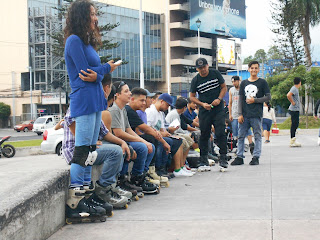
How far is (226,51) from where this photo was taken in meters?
88.6

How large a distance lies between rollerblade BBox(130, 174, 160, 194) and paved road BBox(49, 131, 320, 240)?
128 millimetres

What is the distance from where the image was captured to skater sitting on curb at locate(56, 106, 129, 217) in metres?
4.60

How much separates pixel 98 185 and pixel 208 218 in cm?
127

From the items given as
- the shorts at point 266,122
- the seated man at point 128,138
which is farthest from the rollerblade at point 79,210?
the shorts at point 266,122

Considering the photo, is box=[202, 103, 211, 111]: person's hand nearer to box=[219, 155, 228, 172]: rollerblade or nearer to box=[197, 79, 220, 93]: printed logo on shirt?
box=[197, 79, 220, 93]: printed logo on shirt

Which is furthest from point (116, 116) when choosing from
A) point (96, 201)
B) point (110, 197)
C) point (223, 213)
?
point (223, 213)

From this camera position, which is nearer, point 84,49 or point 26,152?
point 84,49

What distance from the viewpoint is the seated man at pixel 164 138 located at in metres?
7.88

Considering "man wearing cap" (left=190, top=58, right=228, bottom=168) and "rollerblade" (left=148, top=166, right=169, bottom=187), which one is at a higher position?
"man wearing cap" (left=190, top=58, right=228, bottom=168)

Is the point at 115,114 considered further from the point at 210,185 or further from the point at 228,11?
the point at 228,11

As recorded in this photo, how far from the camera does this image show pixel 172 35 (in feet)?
262

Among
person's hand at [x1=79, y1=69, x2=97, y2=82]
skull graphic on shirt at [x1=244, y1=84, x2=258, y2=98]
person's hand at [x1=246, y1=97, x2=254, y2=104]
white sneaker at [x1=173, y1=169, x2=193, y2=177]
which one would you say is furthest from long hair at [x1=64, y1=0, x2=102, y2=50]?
skull graphic on shirt at [x1=244, y1=84, x2=258, y2=98]

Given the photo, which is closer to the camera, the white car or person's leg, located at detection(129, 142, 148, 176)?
person's leg, located at detection(129, 142, 148, 176)

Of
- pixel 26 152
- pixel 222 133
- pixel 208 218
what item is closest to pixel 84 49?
pixel 208 218
